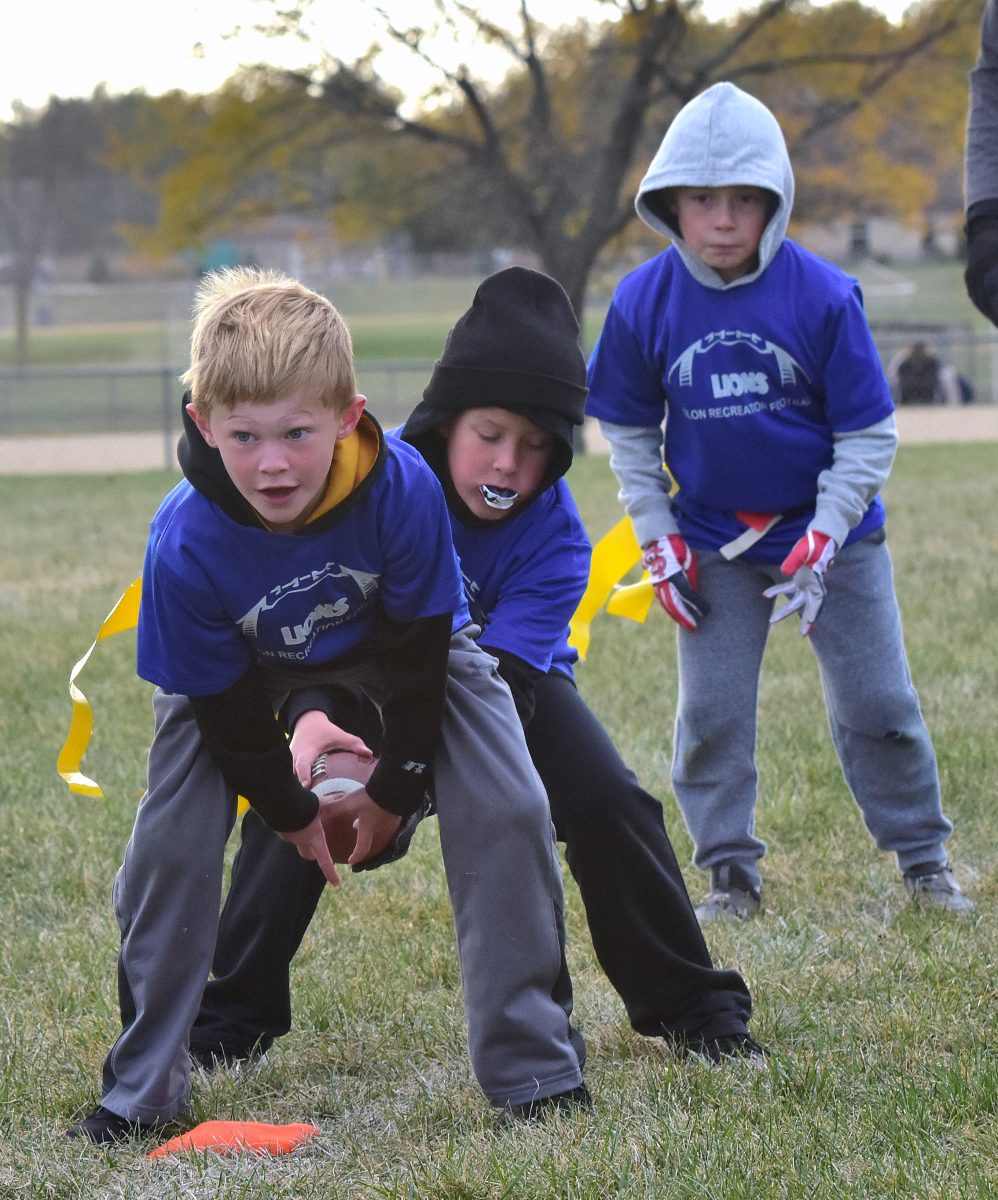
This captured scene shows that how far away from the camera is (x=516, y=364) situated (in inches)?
123

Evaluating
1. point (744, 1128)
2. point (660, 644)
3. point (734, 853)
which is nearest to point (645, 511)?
point (734, 853)

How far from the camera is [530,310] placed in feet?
10.6

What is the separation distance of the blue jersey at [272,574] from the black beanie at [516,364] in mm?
350

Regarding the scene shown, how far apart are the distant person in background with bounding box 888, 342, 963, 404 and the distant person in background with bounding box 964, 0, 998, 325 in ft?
66.8

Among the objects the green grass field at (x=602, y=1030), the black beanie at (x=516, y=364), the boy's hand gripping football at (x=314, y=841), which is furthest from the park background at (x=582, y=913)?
the black beanie at (x=516, y=364)

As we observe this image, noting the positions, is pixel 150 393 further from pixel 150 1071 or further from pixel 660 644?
pixel 150 1071

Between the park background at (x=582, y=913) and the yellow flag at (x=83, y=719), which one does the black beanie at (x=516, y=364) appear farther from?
the park background at (x=582, y=913)

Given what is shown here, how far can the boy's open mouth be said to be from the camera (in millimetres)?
3199

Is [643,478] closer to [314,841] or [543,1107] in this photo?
[314,841]

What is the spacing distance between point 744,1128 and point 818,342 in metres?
1.95

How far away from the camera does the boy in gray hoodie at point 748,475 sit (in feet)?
13.1

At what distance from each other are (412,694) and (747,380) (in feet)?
5.13

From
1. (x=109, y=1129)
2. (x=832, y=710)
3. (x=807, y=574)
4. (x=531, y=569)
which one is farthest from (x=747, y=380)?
(x=109, y=1129)

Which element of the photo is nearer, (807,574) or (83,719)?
(83,719)
